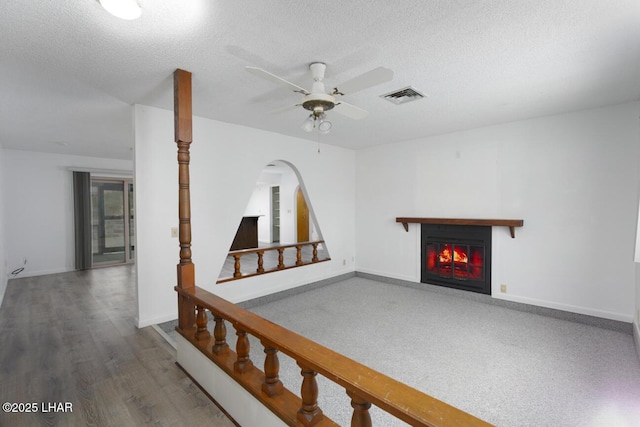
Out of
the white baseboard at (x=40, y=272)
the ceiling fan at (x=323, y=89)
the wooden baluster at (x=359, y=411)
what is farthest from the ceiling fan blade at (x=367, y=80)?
the white baseboard at (x=40, y=272)

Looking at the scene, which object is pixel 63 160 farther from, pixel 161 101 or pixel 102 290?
pixel 161 101

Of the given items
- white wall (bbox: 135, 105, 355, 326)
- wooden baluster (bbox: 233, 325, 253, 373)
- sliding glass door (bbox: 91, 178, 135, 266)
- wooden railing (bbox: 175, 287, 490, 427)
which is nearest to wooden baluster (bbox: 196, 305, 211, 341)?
wooden railing (bbox: 175, 287, 490, 427)

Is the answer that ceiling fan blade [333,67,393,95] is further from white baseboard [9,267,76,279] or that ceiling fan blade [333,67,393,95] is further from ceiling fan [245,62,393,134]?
white baseboard [9,267,76,279]

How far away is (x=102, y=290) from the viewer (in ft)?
15.6

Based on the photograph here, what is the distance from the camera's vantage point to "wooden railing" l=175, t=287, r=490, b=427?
1.00 metres

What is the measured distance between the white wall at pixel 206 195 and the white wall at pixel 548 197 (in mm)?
1856

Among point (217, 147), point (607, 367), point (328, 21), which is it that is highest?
point (328, 21)

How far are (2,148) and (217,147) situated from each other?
178 inches

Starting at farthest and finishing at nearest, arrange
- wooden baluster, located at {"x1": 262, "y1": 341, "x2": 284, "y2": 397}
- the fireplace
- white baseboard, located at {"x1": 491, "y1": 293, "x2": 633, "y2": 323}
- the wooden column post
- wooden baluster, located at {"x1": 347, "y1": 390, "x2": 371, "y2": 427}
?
1. the fireplace
2. white baseboard, located at {"x1": 491, "y1": 293, "x2": 633, "y2": 323}
3. the wooden column post
4. wooden baluster, located at {"x1": 262, "y1": 341, "x2": 284, "y2": 397}
5. wooden baluster, located at {"x1": 347, "y1": 390, "x2": 371, "y2": 427}

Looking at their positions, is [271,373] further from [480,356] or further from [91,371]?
[480,356]

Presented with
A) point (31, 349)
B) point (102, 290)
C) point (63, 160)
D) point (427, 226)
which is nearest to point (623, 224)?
point (427, 226)

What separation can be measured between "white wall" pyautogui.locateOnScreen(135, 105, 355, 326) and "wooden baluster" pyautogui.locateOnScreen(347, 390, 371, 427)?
2805 mm

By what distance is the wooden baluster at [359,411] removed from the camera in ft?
3.89

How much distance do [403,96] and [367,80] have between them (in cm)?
116
